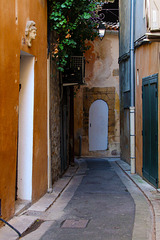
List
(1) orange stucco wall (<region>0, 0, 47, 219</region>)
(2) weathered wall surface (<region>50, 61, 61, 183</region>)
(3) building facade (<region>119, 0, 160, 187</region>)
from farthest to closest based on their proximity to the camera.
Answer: (2) weathered wall surface (<region>50, 61, 61, 183</region>) < (3) building facade (<region>119, 0, 160, 187</region>) < (1) orange stucco wall (<region>0, 0, 47, 219</region>)

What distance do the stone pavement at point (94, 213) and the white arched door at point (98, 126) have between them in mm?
7294

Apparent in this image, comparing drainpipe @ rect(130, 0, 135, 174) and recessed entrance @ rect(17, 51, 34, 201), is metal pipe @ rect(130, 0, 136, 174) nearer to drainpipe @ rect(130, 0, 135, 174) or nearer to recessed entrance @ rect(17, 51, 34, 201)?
drainpipe @ rect(130, 0, 135, 174)

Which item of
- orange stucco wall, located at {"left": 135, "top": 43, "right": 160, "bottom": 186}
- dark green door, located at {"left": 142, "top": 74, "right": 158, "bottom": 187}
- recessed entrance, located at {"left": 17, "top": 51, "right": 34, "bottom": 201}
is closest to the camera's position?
recessed entrance, located at {"left": 17, "top": 51, "right": 34, "bottom": 201}

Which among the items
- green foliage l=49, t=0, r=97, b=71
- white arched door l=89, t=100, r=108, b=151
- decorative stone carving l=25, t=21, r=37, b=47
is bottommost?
white arched door l=89, t=100, r=108, b=151

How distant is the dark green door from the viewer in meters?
8.60

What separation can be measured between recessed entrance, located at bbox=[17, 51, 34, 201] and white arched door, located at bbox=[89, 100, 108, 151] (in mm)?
10669

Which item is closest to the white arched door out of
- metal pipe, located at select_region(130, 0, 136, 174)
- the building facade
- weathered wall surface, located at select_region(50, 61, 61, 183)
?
the building facade

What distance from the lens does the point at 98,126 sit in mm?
17578

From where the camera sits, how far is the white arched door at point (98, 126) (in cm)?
1752

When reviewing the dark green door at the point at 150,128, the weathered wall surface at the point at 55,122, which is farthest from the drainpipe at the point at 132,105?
the weathered wall surface at the point at 55,122

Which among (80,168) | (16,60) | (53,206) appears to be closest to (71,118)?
(80,168)

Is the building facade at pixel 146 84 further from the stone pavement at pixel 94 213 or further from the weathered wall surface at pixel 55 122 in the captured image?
the weathered wall surface at pixel 55 122

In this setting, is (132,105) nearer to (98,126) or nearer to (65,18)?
(65,18)

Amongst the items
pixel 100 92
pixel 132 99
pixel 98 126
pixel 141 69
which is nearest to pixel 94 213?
pixel 141 69
